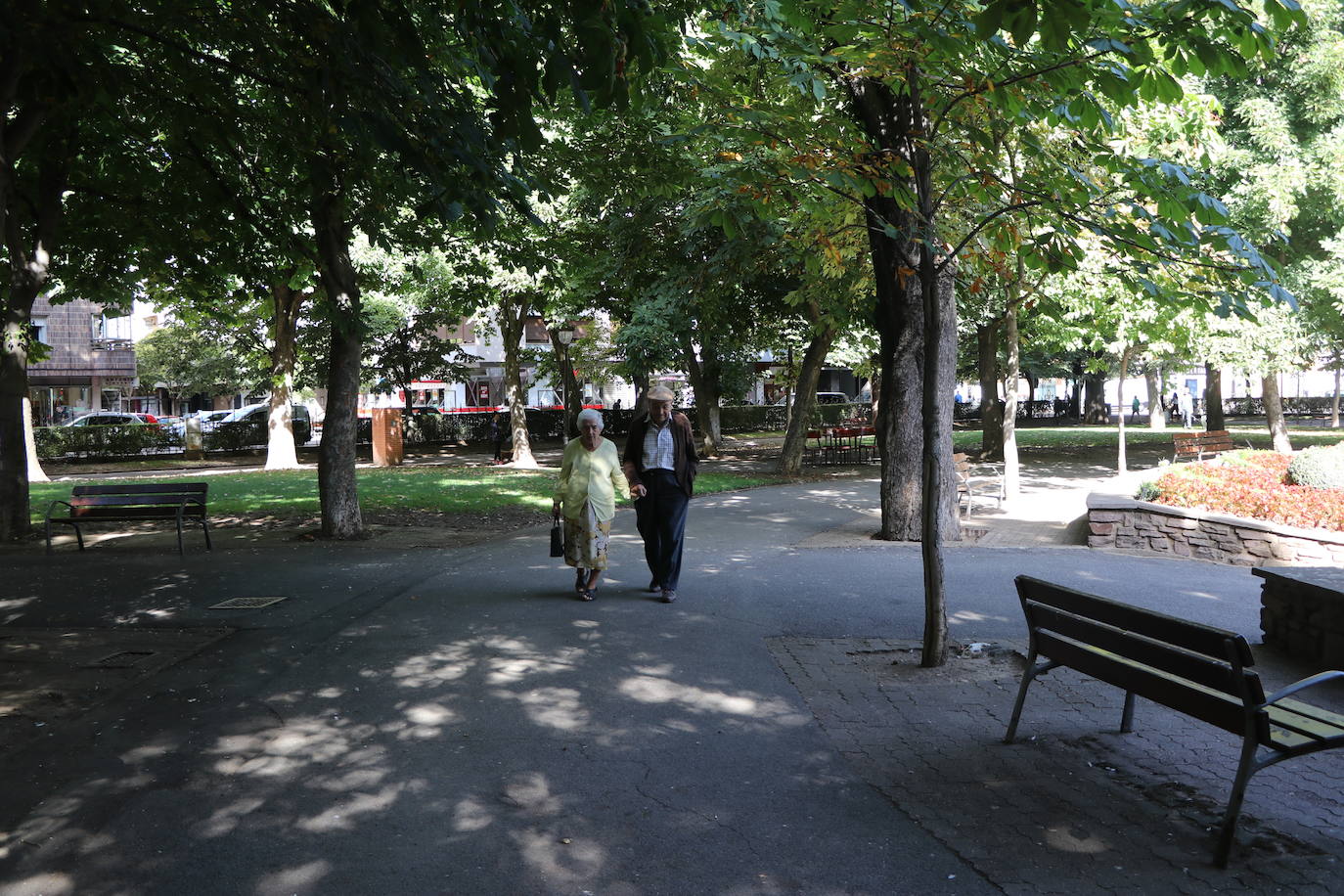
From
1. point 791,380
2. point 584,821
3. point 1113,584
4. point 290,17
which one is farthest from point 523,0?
point 791,380

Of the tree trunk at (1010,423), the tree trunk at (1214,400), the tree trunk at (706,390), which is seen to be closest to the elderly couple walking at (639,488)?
the tree trunk at (1010,423)

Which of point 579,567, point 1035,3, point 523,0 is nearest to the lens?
point 1035,3

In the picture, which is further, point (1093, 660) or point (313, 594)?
point (313, 594)

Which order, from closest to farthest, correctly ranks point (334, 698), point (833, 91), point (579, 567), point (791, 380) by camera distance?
point (334, 698) < point (579, 567) < point (833, 91) < point (791, 380)

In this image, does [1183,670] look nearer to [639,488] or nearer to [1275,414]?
[639,488]

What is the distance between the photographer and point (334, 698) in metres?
6.16

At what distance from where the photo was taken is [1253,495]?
1180cm

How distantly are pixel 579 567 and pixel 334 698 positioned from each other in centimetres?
314

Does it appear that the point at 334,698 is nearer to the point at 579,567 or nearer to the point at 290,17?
the point at 579,567

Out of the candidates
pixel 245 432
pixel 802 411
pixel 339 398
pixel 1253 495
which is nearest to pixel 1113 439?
pixel 802 411

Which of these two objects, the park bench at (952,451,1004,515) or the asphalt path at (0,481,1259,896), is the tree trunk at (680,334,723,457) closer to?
the park bench at (952,451,1004,515)

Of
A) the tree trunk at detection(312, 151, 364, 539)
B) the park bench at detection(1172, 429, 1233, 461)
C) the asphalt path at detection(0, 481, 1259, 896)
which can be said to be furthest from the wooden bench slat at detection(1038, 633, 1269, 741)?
the park bench at detection(1172, 429, 1233, 461)

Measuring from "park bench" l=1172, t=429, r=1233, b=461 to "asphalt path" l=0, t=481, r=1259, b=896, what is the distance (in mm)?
10898

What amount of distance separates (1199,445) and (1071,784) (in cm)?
1912
